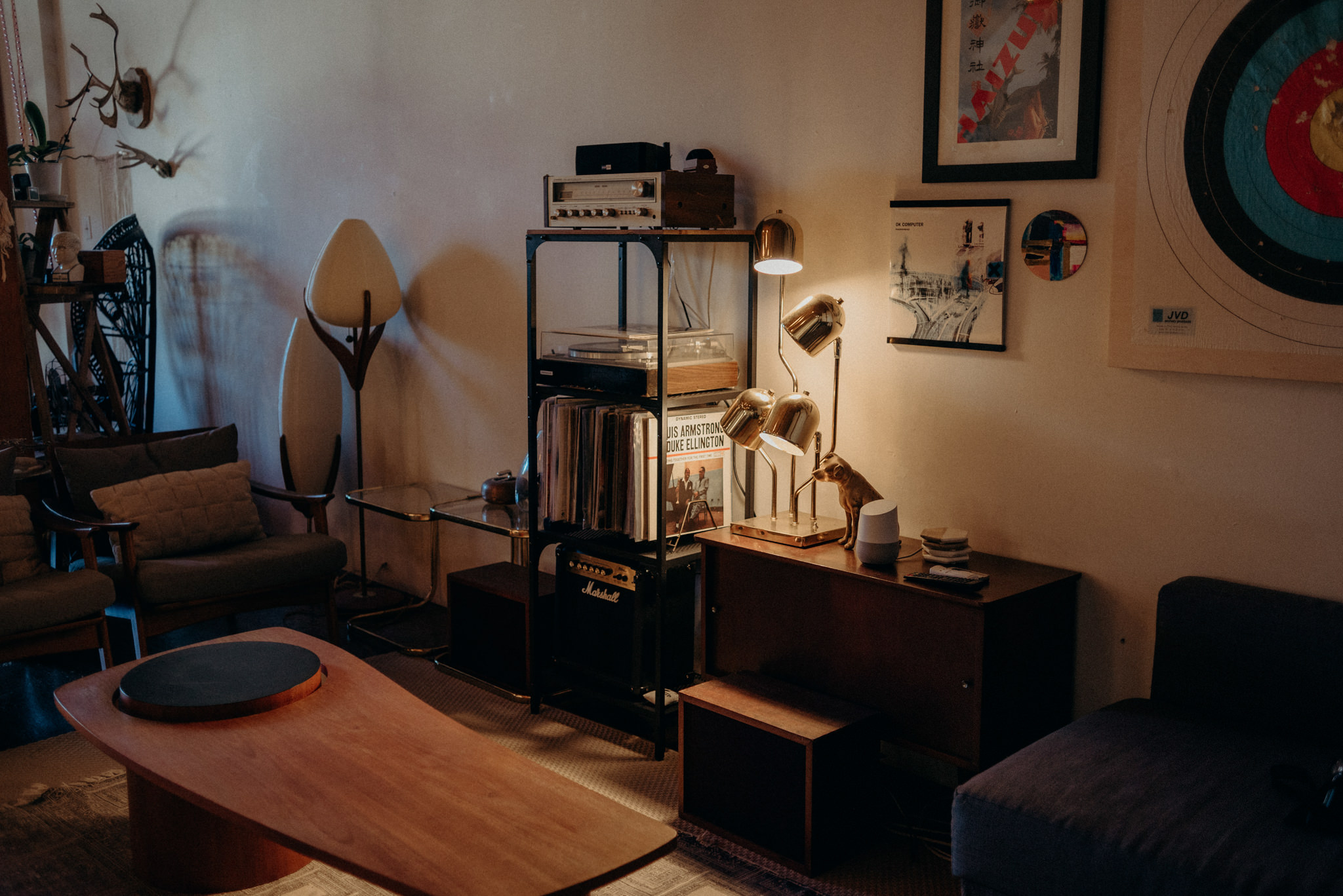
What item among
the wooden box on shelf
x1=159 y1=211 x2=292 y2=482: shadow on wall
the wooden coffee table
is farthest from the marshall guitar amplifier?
the wooden box on shelf

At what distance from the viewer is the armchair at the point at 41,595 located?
10.9ft

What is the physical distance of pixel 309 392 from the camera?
4.72m

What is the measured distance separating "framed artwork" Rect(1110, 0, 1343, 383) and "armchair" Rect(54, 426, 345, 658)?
278 cm

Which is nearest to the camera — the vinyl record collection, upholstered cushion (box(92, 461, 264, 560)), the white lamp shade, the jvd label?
the jvd label

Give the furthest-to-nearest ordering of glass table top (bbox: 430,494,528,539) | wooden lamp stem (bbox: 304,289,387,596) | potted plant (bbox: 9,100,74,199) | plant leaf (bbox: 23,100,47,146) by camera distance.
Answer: plant leaf (bbox: 23,100,47,146) → potted plant (bbox: 9,100,74,199) → wooden lamp stem (bbox: 304,289,387,596) → glass table top (bbox: 430,494,528,539)

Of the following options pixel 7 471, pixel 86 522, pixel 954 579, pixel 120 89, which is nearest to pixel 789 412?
pixel 954 579

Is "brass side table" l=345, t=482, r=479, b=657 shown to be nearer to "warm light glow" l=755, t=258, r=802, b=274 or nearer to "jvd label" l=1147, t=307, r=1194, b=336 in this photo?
"warm light glow" l=755, t=258, r=802, b=274

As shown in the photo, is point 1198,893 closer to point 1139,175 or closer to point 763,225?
point 1139,175

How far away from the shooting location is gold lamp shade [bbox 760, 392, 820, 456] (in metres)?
2.89

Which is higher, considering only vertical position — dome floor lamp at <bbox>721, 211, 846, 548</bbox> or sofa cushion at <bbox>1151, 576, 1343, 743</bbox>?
dome floor lamp at <bbox>721, 211, 846, 548</bbox>

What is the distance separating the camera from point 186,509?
3.88 meters

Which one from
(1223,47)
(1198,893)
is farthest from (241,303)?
(1198,893)

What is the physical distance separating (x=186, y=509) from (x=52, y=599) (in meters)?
0.59

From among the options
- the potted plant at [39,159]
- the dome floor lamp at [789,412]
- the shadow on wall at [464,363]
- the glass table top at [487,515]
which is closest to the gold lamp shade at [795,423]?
the dome floor lamp at [789,412]
